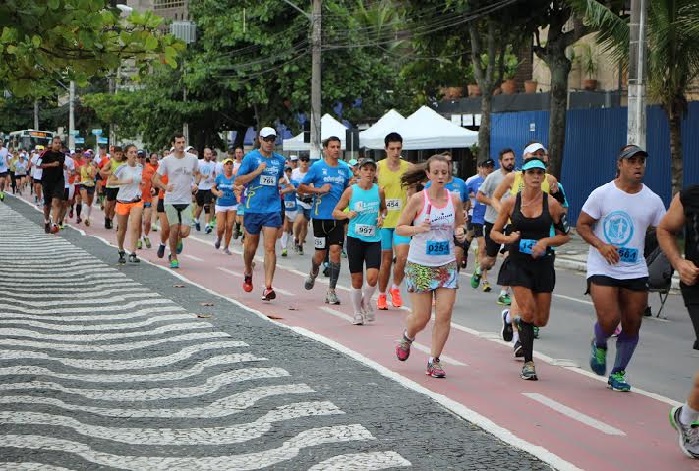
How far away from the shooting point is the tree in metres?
9.38

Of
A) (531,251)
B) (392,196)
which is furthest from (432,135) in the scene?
(531,251)

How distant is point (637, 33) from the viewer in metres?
20.3

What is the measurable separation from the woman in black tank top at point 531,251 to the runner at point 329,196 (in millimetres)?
4523

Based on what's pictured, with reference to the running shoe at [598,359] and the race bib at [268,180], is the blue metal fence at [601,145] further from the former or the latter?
the running shoe at [598,359]

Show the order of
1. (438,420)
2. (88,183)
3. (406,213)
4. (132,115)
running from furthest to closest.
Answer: (132,115)
(88,183)
(406,213)
(438,420)

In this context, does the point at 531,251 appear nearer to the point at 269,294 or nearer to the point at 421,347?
the point at 421,347

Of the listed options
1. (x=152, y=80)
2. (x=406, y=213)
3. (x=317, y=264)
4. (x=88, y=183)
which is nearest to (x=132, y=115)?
(x=152, y=80)

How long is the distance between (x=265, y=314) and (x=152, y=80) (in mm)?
39738

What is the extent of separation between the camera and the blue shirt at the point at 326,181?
1414 centimetres

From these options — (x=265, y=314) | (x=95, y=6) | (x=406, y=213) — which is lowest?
(x=265, y=314)

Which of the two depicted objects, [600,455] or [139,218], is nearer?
[600,455]

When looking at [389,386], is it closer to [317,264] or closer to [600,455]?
[600,455]

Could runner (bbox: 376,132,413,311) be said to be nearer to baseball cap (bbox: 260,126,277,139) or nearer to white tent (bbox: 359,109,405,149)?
baseball cap (bbox: 260,126,277,139)

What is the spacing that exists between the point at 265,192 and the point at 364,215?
6.78 ft
